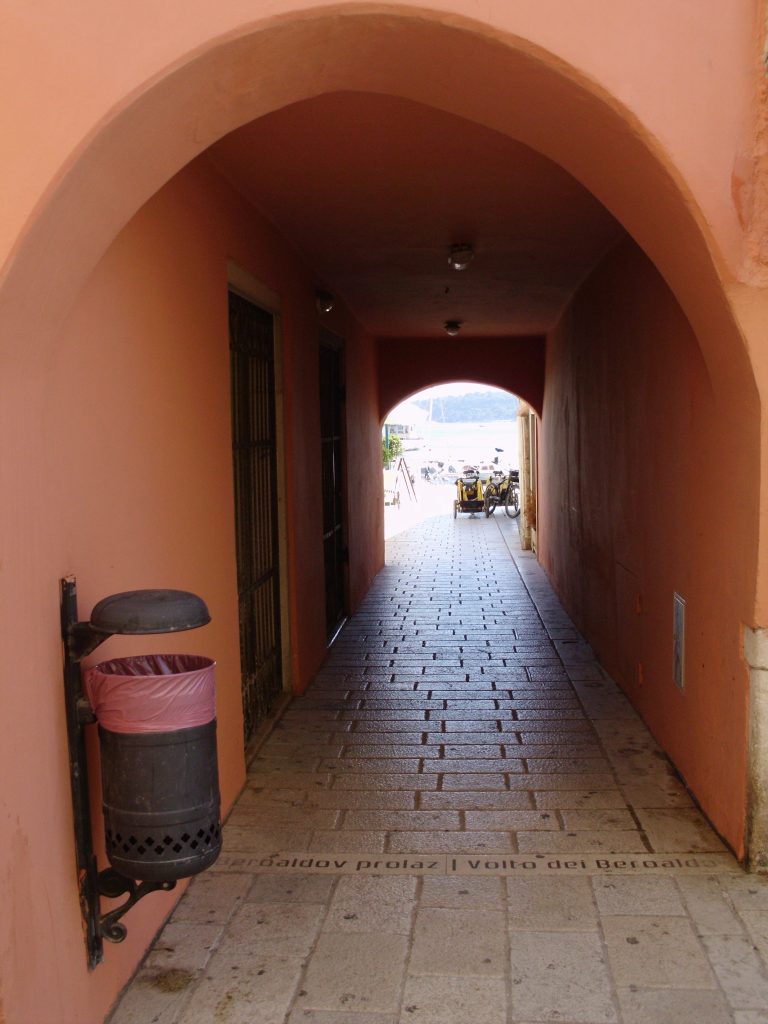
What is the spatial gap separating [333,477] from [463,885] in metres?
5.60

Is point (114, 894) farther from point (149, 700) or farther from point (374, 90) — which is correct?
point (374, 90)

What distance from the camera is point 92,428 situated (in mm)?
2955

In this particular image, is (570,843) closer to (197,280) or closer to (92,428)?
(92,428)

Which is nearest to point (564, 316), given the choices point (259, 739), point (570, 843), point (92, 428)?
point (259, 739)

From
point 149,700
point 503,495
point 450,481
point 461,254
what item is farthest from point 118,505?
point 450,481

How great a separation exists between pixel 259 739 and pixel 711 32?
409 cm

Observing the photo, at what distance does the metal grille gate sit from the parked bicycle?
14935mm

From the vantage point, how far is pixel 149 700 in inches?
104

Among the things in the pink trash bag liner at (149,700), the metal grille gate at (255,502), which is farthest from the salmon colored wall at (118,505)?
the metal grille gate at (255,502)

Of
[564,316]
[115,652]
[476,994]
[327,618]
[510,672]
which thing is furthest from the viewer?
[564,316]

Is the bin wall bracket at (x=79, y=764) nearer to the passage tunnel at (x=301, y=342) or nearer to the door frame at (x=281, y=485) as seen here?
the passage tunnel at (x=301, y=342)

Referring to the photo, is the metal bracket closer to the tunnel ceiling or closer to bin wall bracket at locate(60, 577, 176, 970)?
bin wall bracket at locate(60, 577, 176, 970)

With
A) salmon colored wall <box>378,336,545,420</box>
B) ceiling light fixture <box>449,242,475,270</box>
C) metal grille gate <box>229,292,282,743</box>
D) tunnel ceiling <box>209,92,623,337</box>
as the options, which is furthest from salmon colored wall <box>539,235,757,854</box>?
salmon colored wall <box>378,336,545,420</box>

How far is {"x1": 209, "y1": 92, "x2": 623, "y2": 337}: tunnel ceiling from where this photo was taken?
4.27 meters
